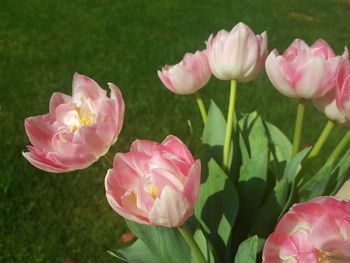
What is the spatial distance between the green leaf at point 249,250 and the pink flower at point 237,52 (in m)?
0.28

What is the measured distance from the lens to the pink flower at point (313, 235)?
2.24 ft

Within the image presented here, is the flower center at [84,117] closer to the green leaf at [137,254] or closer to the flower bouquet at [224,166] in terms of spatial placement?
the flower bouquet at [224,166]

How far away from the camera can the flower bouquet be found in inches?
27.8

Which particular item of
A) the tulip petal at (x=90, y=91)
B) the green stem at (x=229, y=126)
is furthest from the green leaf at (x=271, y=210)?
the tulip petal at (x=90, y=91)

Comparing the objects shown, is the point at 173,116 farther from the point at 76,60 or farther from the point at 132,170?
the point at 132,170

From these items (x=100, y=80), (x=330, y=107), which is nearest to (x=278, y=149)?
(x=330, y=107)

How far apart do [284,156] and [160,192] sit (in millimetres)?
457

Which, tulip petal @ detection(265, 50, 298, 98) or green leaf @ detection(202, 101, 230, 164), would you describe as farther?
green leaf @ detection(202, 101, 230, 164)

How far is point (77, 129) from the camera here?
0.77 metres

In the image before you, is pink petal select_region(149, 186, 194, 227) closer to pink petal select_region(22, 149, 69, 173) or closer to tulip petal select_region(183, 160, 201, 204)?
tulip petal select_region(183, 160, 201, 204)

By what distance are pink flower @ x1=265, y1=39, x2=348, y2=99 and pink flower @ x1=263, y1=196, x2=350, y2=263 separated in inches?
8.3

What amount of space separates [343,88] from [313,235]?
9.3 inches

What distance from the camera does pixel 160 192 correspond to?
70cm

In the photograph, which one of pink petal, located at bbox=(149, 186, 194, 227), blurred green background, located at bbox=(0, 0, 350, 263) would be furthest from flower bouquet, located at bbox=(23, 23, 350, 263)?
blurred green background, located at bbox=(0, 0, 350, 263)
